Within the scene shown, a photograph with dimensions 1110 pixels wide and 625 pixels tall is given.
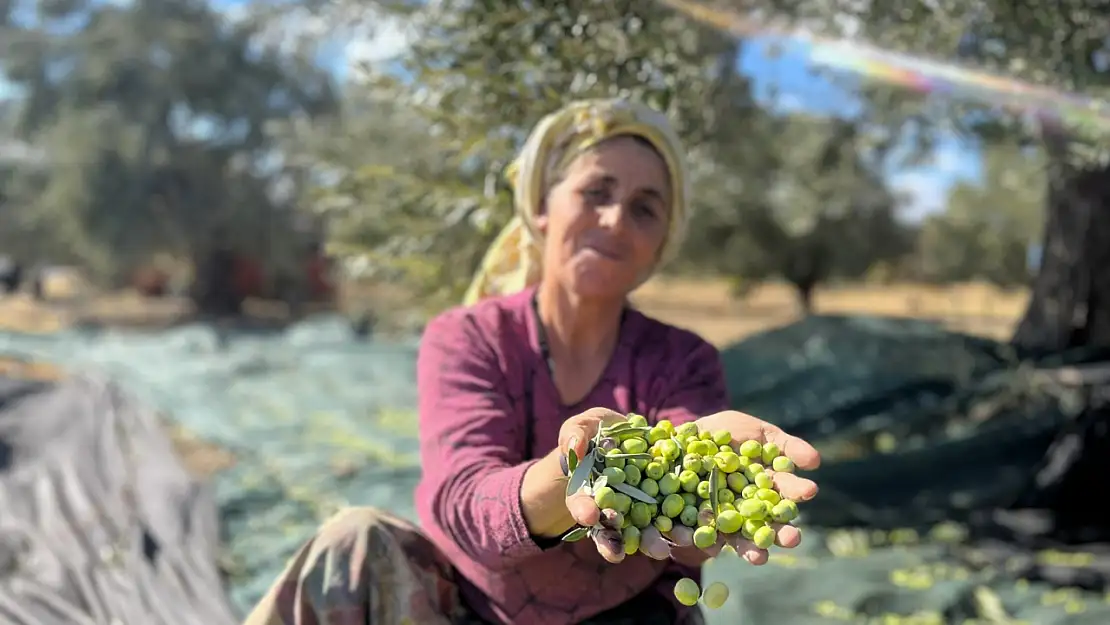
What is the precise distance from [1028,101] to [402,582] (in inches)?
106

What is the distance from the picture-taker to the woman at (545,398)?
142 cm

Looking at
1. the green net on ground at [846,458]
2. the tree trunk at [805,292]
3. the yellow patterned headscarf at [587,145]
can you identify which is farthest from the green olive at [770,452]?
the tree trunk at [805,292]

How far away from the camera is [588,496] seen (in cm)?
109

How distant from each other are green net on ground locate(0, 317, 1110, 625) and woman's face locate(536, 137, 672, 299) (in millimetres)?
1414

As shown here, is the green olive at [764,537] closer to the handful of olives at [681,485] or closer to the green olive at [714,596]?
the handful of olives at [681,485]

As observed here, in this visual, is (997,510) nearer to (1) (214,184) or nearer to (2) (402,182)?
(2) (402,182)

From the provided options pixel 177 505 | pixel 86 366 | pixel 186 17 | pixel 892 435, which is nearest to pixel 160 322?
pixel 186 17

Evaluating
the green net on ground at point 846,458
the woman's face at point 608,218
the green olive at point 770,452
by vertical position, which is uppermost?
the woman's face at point 608,218

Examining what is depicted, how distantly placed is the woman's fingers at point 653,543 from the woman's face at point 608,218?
553 millimetres

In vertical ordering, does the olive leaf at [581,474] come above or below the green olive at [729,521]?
above

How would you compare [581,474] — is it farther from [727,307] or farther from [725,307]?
[725,307]

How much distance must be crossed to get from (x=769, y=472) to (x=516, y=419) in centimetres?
50

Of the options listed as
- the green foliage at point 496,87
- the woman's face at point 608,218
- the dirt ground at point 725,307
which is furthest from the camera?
the dirt ground at point 725,307

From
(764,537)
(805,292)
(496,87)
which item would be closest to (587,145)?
(764,537)
